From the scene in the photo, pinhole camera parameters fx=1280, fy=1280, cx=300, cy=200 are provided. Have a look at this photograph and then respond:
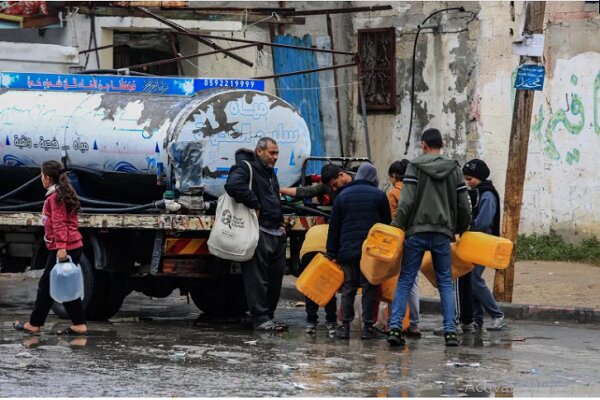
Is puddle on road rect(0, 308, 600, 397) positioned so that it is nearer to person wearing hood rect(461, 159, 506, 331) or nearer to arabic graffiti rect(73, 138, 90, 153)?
person wearing hood rect(461, 159, 506, 331)

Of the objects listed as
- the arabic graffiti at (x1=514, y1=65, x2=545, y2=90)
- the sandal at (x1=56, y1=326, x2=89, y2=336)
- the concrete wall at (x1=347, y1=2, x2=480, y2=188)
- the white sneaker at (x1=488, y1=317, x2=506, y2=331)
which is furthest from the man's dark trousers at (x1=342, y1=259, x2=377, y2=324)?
the concrete wall at (x1=347, y1=2, x2=480, y2=188)

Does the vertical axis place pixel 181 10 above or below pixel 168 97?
above

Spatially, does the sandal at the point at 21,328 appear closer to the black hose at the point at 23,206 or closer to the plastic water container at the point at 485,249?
the black hose at the point at 23,206

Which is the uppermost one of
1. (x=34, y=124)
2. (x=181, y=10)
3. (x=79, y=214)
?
(x=181, y=10)

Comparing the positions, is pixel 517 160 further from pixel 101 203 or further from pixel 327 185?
pixel 101 203

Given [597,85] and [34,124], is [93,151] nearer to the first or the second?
[34,124]

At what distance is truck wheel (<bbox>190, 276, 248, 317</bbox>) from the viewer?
13523 mm

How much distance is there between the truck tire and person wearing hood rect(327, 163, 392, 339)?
7.90 ft

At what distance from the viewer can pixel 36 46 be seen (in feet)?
55.7

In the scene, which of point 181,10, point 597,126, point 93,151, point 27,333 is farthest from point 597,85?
point 27,333

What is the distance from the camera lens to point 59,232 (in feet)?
37.0

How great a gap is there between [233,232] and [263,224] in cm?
41

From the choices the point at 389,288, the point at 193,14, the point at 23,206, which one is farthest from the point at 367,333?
the point at 193,14

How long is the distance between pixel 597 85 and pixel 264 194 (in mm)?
7279
